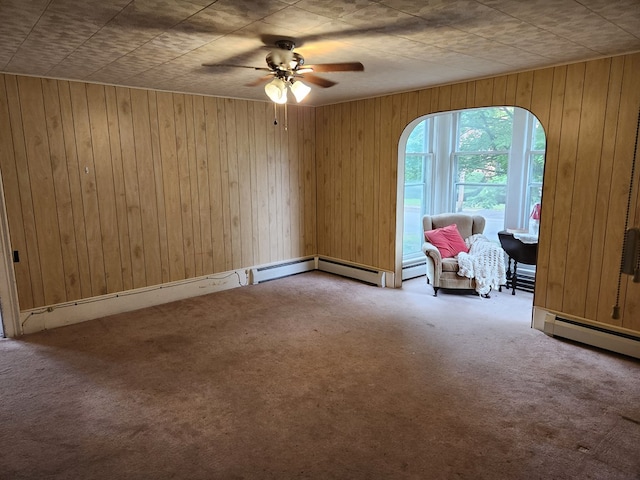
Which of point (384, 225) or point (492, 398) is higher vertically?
point (384, 225)

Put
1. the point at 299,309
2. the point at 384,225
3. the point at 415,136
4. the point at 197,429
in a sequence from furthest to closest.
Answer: the point at 415,136
the point at 384,225
the point at 299,309
the point at 197,429

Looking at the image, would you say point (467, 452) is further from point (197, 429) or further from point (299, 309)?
point (299, 309)

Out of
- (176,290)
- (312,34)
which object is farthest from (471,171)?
(176,290)

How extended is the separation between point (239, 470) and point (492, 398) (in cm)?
178

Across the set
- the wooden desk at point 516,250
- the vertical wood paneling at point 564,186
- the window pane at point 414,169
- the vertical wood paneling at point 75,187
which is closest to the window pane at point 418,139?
the window pane at point 414,169

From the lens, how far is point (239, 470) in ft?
7.32

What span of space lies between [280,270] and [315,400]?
3265 mm

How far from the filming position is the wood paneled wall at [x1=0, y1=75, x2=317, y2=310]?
157 inches

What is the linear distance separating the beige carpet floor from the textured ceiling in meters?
2.44

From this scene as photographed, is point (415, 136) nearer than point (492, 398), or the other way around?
point (492, 398)

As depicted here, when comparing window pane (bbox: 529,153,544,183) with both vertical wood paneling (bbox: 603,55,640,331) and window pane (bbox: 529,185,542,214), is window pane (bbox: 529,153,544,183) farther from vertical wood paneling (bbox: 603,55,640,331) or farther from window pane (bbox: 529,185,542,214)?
vertical wood paneling (bbox: 603,55,640,331)

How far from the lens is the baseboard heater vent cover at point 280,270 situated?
5755mm

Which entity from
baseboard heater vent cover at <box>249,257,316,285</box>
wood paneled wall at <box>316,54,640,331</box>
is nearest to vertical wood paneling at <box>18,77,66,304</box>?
baseboard heater vent cover at <box>249,257,316,285</box>

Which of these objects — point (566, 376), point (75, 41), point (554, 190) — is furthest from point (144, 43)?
point (566, 376)
